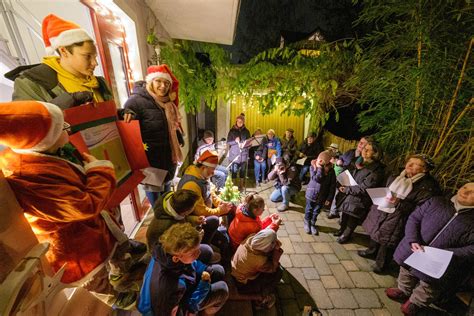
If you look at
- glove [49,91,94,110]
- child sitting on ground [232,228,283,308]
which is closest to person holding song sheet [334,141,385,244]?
child sitting on ground [232,228,283,308]

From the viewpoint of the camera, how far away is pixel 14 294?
0.75 meters

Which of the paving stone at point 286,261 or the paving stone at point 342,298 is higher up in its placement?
the paving stone at point 286,261

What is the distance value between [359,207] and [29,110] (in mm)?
4369

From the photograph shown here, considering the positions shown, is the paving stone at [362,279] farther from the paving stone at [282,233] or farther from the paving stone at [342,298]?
the paving stone at [282,233]

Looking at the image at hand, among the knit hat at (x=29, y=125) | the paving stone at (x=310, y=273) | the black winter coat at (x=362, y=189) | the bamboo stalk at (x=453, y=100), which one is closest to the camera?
the knit hat at (x=29, y=125)

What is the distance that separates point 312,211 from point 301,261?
107 centimetres

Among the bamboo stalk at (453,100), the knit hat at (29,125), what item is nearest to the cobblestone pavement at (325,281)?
the bamboo stalk at (453,100)

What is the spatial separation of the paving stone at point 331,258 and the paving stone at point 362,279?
287 mm

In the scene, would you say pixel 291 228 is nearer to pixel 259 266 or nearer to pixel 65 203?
pixel 259 266

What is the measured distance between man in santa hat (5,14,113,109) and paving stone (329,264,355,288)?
4.07 meters

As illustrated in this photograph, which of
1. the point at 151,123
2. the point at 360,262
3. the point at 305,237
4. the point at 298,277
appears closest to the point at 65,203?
the point at 151,123

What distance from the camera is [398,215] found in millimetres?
2996

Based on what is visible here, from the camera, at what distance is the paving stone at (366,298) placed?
2.81 meters

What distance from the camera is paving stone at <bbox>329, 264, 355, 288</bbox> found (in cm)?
310
